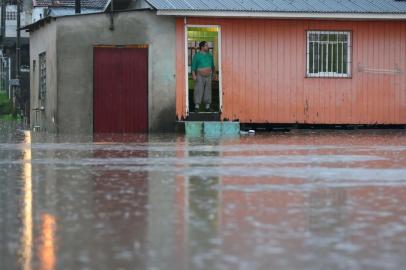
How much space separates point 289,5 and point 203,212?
18.4 metres

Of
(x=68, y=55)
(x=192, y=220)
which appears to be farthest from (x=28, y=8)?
(x=192, y=220)

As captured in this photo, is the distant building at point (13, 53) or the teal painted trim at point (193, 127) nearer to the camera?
the teal painted trim at point (193, 127)

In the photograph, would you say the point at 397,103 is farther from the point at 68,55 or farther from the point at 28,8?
the point at 28,8

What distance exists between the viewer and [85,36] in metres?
25.3

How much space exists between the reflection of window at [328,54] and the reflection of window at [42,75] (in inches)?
303

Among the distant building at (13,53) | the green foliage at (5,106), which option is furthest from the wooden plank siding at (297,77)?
the green foliage at (5,106)

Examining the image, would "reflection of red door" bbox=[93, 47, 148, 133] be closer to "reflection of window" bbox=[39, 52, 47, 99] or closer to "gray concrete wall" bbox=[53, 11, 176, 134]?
"gray concrete wall" bbox=[53, 11, 176, 134]

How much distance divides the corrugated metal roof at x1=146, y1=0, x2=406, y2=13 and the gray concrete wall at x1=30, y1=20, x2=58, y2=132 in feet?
10.7

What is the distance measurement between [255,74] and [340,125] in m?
2.81

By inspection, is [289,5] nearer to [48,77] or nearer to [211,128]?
[211,128]

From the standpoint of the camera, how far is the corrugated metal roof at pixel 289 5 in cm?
2520

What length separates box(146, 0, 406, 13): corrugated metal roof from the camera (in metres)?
25.2

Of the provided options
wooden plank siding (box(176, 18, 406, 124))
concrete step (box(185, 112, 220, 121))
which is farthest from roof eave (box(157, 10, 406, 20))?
concrete step (box(185, 112, 220, 121))

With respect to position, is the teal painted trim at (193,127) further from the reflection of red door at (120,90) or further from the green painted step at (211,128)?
the reflection of red door at (120,90)
